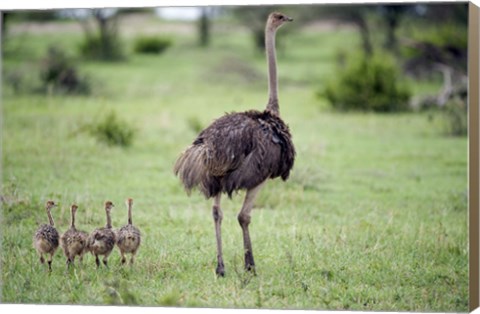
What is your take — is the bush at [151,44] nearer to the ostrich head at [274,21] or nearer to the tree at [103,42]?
the tree at [103,42]

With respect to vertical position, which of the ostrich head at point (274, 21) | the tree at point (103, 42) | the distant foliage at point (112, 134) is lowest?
the distant foliage at point (112, 134)

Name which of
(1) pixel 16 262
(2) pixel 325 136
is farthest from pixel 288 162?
(2) pixel 325 136

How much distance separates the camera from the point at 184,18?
25.1 m

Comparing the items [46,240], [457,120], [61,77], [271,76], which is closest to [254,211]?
[271,76]

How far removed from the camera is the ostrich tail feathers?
7.54m

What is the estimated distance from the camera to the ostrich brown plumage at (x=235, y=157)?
752cm

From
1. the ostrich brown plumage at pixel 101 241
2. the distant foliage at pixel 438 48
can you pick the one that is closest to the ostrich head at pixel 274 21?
the ostrich brown plumage at pixel 101 241

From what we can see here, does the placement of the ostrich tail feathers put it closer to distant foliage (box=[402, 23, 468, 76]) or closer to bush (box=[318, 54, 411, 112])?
distant foliage (box=[402, 23, 468, 76])

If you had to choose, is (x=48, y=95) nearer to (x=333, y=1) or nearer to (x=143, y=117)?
(x=143, y=117)

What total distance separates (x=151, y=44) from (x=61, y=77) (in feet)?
15.2

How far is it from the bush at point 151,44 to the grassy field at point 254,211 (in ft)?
9.98

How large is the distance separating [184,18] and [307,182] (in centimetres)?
1452

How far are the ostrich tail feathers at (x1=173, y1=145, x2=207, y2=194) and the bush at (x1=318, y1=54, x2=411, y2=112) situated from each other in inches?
364

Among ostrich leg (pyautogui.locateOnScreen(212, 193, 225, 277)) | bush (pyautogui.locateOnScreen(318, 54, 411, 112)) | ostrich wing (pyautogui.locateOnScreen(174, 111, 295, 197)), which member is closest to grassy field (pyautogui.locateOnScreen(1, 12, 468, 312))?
ostrich leg (pyautogui.locateOnScreen(212, 193, 225, 277))
